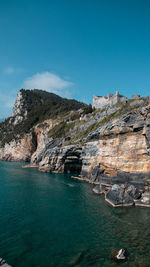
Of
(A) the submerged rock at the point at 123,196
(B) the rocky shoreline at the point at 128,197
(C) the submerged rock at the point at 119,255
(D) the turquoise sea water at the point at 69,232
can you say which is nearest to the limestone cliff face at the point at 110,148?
(B) the rocky shoreline at the point at 128,197

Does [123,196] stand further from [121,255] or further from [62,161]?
[62,161]

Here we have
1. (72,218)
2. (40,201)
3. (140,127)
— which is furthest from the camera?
(140,127)

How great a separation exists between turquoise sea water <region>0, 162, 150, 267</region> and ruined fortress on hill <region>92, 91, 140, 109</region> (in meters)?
52.7

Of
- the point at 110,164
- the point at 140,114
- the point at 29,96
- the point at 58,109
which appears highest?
the point at 29,96

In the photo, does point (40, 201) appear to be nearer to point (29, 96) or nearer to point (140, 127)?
point (140, 127)

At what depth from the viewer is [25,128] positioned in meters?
134

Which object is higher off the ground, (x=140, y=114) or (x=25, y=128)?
(x=25, y=128)

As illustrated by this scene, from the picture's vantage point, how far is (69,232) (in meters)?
22.1

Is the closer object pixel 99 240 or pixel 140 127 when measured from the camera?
pixel 99 240

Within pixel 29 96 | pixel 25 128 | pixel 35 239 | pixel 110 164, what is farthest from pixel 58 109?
pixel 35 239

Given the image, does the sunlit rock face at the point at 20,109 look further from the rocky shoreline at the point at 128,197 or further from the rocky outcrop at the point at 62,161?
the rocky shoreline at the point at 128,197

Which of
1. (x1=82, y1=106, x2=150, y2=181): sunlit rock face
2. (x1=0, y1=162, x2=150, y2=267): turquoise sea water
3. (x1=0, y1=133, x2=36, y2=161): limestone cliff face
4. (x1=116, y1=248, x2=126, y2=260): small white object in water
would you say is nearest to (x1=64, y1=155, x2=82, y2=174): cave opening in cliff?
(x1=82, y1=106, x2=150, y2=181): sunlit rock face

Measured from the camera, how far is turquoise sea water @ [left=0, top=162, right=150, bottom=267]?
17.0 metres

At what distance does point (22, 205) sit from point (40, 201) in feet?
12.2
